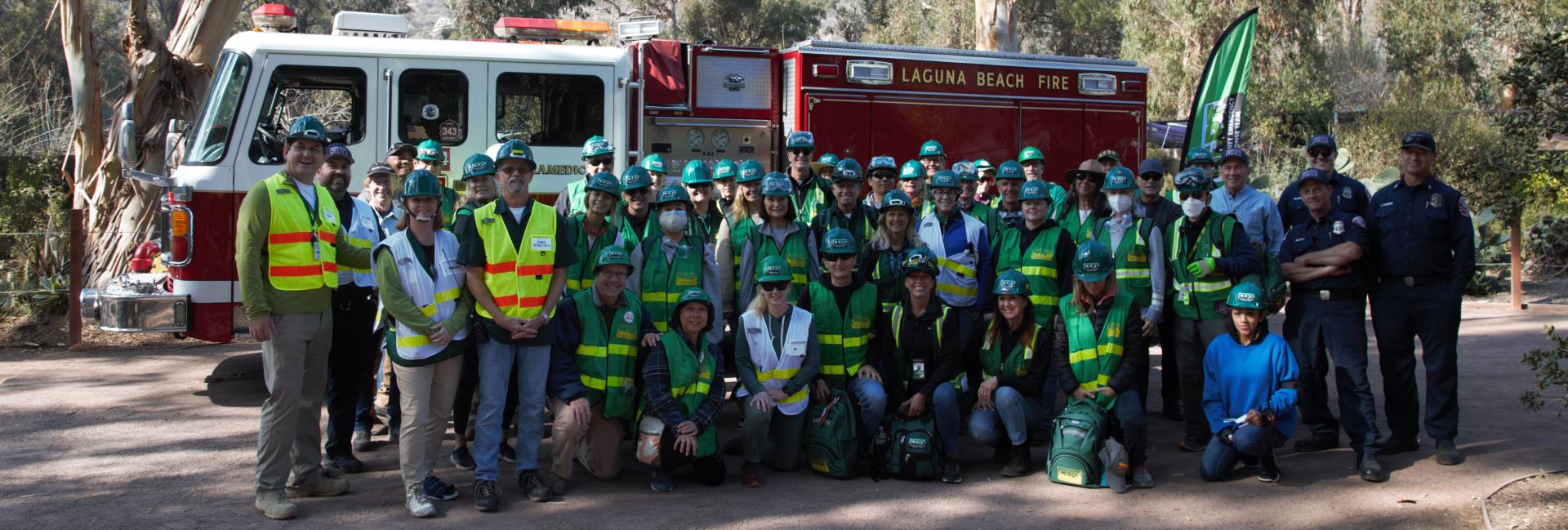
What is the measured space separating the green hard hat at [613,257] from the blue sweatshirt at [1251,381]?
318cm

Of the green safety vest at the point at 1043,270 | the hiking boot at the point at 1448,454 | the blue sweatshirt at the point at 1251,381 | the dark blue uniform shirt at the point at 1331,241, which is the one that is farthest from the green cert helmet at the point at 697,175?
the hiking boot at the point at 1448,454

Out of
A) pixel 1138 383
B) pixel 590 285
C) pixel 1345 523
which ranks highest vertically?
pixel 590 285

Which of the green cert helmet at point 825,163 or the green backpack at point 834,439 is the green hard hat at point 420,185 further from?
the green cert helmet at point 825,163

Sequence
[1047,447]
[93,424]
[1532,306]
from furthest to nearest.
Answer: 1. [1532,306]
2. [93,424]
3. [1047,447]

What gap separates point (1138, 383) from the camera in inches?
270

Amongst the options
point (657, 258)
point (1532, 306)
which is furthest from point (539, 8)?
point (657, 258)

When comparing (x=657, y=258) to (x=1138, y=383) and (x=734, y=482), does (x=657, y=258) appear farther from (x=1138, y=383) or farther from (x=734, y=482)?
(x=1138, y=383)

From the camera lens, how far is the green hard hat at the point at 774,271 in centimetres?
647

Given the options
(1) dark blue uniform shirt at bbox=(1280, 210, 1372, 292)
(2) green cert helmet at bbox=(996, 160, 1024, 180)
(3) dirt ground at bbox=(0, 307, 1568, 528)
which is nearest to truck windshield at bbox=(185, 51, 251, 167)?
(3) dirt ground at bbox=(0, 307, 1568, 528)

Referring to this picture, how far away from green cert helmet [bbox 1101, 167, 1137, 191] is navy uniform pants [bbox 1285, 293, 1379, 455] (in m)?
1.19

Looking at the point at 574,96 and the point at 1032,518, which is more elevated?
the point at 574,96

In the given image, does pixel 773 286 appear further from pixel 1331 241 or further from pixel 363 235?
pixel 1331 241

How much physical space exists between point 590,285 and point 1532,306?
480 inches

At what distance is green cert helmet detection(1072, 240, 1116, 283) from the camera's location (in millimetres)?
6547
